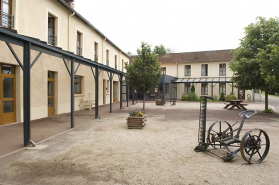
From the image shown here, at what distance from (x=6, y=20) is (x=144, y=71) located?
8.33m

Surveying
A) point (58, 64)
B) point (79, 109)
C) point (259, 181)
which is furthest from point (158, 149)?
point (79, 109)

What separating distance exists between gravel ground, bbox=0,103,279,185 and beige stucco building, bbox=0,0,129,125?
3.71 m

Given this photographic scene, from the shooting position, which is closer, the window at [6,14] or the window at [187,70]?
the window at [6,14]

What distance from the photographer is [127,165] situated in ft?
13.6

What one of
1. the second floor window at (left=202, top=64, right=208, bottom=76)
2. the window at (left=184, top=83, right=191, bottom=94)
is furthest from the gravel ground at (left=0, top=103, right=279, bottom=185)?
the second floor window at (left=202, top=64, right=208, bottom=76)

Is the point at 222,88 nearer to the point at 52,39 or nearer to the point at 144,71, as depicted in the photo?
the point at 144,71

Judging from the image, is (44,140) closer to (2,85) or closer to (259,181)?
(2,85)

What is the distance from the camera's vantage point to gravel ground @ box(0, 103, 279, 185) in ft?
11.5

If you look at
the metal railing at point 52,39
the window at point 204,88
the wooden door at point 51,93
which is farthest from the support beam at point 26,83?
the window at point 204,88

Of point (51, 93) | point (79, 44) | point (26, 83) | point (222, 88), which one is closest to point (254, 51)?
point (79, 44)

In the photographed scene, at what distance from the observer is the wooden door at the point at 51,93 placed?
10833mm

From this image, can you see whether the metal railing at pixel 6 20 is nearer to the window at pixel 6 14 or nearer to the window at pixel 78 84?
the window at pixel 6 14

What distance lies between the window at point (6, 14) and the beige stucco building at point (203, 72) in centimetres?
2294

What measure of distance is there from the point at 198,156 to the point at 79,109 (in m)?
10.8
